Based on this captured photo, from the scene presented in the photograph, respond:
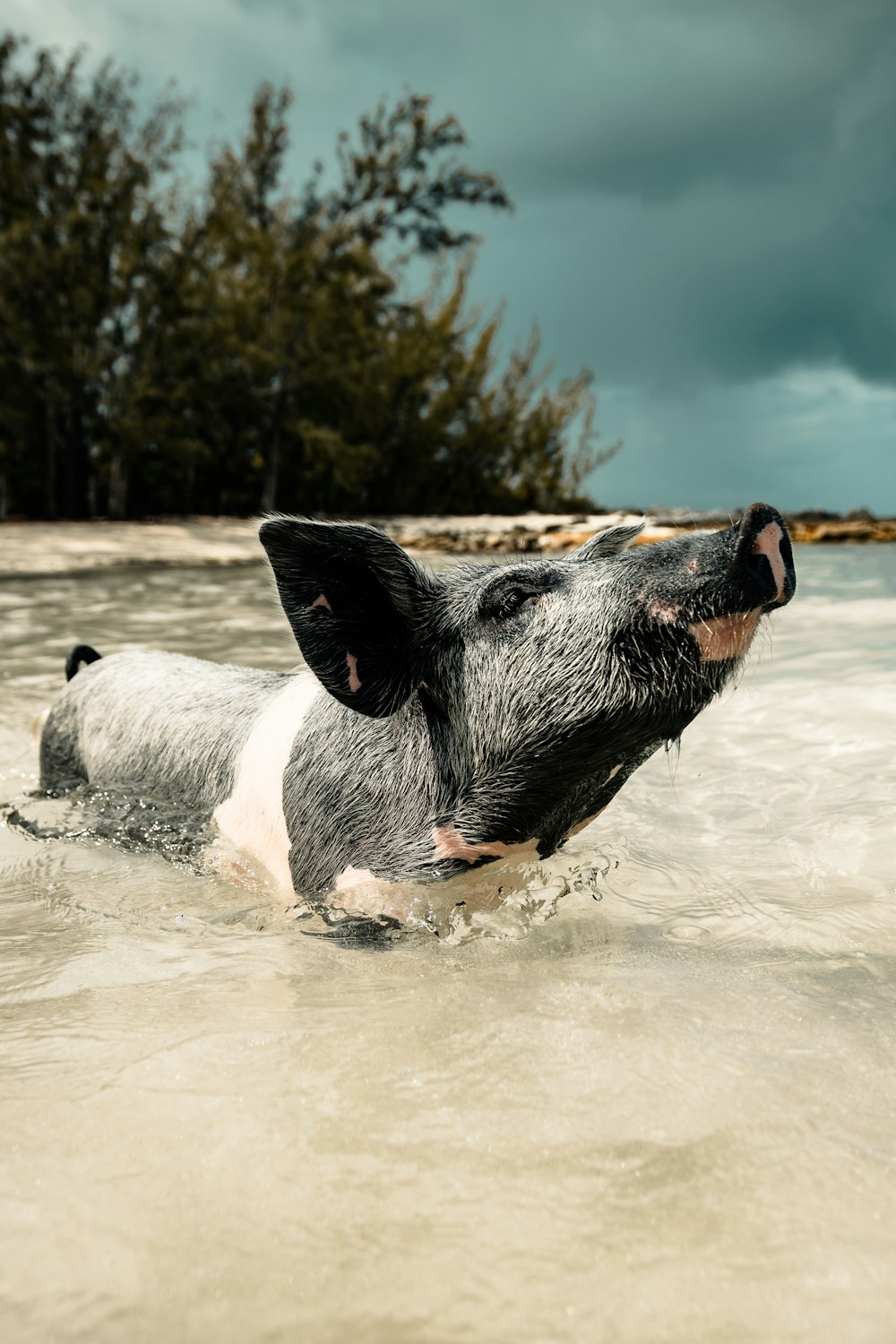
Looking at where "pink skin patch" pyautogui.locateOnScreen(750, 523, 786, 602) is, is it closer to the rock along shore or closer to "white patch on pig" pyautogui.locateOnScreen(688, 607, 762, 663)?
"white patch on pig" pyautogui.locateOnScreen(688, 607, 762, 663)

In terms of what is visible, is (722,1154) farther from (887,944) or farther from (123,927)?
(123,927)

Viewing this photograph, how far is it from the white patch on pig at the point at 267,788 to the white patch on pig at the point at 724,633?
1.29 m

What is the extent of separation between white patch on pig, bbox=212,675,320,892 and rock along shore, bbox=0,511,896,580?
891 cm

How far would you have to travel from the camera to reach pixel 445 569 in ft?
10.2

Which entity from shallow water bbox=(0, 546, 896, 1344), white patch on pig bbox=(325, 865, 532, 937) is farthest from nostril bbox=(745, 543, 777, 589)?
white patch on pig bbox=(325, 865, 532, 937)

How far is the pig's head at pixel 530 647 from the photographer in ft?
7.79

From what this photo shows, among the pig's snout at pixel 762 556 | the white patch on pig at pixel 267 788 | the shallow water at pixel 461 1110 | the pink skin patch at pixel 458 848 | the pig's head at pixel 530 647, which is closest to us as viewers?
the shallow water at pixel 461 1110

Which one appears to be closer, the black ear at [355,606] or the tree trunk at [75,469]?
the black ear at [355,606]

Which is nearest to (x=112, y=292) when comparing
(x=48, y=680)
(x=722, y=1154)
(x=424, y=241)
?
(x=424, y=241)

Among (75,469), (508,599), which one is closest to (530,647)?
(508,599)

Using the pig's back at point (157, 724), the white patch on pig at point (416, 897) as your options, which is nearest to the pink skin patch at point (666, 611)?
the white patch on pig at point (416, 897)

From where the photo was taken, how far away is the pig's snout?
225 cm

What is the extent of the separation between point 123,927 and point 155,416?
19460 mm

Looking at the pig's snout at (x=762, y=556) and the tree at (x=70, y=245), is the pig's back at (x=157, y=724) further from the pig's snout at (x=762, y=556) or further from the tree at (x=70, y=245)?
the tree at (x=70, y=245)
